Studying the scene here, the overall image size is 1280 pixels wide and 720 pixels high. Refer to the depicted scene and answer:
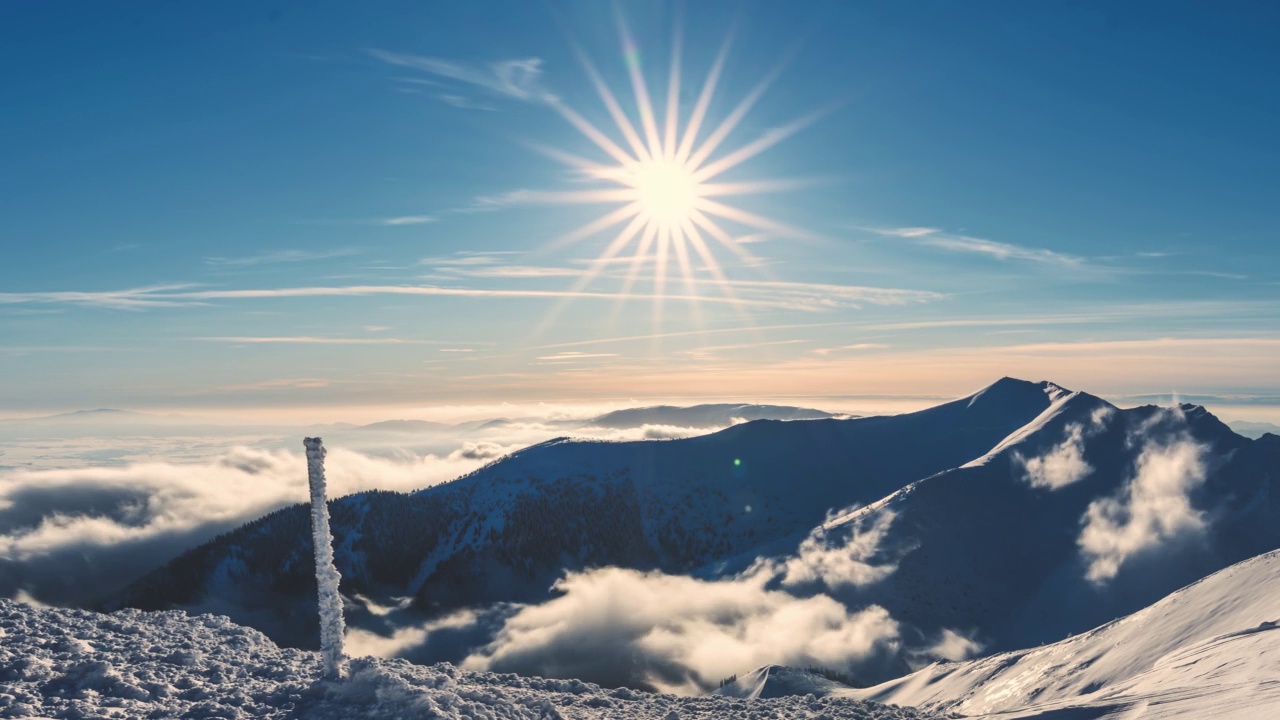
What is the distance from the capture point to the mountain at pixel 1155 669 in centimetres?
3169

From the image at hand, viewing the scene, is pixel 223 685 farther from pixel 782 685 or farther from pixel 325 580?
pixel 782 685

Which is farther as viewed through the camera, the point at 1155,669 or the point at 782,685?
the point at 782,685

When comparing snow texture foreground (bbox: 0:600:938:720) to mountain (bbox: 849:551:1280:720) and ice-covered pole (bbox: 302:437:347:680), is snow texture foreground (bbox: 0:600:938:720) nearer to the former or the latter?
ice-covered pole (bbox: 302:437:347:680)

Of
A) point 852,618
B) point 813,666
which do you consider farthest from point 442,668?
point 852,618

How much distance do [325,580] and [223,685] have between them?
15.5ft

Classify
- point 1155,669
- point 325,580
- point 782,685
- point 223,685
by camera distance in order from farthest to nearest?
point 782,685 → point 1155,669 → point 325,580 → point 223,685

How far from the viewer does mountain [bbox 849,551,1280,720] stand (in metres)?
31.7

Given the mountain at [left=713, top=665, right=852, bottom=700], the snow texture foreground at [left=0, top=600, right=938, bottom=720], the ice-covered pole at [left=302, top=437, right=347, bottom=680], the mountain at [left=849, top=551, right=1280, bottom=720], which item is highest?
the ice-covered pole at [left=302, top=437, right=347, bottom=680]

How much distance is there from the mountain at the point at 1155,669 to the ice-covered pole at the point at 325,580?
3240cm

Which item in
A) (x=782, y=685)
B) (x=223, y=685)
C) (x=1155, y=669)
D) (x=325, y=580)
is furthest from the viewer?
(x=782, y=685)

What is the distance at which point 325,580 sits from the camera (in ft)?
79.8

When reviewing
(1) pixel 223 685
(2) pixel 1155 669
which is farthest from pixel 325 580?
(2) pixel 1155 669

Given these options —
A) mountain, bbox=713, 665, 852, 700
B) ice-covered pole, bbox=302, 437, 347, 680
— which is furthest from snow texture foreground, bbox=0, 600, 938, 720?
mountain, bbox=713, 665, 852, 700

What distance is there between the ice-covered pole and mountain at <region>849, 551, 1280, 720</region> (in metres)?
32.4
